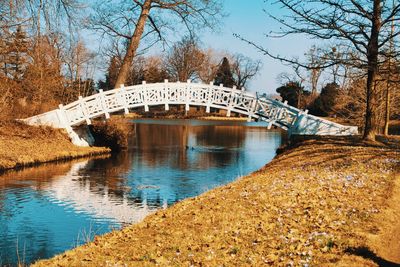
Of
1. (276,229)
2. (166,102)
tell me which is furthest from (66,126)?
(276,229)

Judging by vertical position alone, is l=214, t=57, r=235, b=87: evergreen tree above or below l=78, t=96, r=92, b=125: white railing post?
above

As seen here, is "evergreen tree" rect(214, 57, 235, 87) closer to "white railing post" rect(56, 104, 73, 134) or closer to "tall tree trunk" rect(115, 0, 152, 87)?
"tall tree trunk" rect(115, 0, 152, 87)

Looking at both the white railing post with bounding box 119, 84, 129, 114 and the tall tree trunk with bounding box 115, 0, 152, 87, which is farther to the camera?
the tall tree trunk with bounding box 115, 0, 152, 87

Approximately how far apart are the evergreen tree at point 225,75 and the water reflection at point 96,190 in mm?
57620

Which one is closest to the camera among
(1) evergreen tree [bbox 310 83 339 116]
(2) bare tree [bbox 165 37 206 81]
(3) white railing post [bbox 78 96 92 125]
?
(3) white railing post [bbox 78 96 92 125]

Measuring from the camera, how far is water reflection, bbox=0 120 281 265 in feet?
37.0

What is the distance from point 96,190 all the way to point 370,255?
12.5 metres

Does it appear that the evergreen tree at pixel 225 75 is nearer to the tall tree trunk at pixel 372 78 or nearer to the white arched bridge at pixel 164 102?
the white arched bridge at pixel 164 102

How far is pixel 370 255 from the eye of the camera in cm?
651

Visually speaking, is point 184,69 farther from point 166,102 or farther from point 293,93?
point 166,102

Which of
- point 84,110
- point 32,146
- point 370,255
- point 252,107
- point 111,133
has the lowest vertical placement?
point 370,255

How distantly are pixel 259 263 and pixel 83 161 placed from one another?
20.7 meters

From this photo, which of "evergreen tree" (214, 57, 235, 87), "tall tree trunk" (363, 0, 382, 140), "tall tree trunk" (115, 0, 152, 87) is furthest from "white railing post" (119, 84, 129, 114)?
"evergreen tree" (214, 57, 235, 87)

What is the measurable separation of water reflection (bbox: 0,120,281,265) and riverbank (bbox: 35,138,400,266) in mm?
2556
